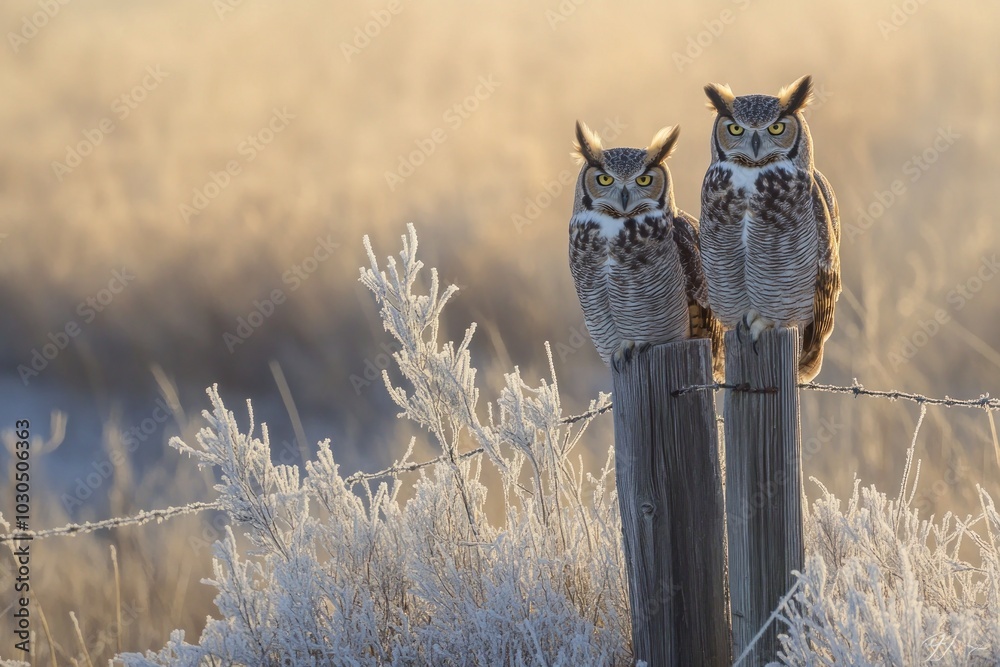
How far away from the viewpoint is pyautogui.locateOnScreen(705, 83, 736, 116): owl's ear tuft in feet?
8.95

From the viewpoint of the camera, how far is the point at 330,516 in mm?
3188

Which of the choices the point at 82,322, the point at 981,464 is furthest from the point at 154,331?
the point at 981,464

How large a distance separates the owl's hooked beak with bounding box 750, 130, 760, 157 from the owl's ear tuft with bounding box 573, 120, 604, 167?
19.0 inches

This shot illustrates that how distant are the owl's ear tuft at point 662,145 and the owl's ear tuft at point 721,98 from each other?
212 millimetres

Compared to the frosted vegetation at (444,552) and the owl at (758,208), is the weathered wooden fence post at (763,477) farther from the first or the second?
the frosted vegetation at (444,552)

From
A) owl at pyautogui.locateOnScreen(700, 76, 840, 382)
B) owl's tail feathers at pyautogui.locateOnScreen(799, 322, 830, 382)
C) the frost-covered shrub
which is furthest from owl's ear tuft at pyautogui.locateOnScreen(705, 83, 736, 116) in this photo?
the frost-covered shrub

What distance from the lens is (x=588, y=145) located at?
118 inches

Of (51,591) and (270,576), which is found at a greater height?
(270,576)

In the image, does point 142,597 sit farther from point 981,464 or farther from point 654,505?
point 981,464

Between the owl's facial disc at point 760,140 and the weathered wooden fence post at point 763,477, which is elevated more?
the owl's facial disc at point 760,140

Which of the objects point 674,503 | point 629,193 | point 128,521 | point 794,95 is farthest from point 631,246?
point 128,521

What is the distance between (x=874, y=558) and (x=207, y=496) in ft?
13.7

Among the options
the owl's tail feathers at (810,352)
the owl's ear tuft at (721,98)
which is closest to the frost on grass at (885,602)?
the owl's tail feathers at (810,352)

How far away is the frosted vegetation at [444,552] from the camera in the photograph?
116 inches
